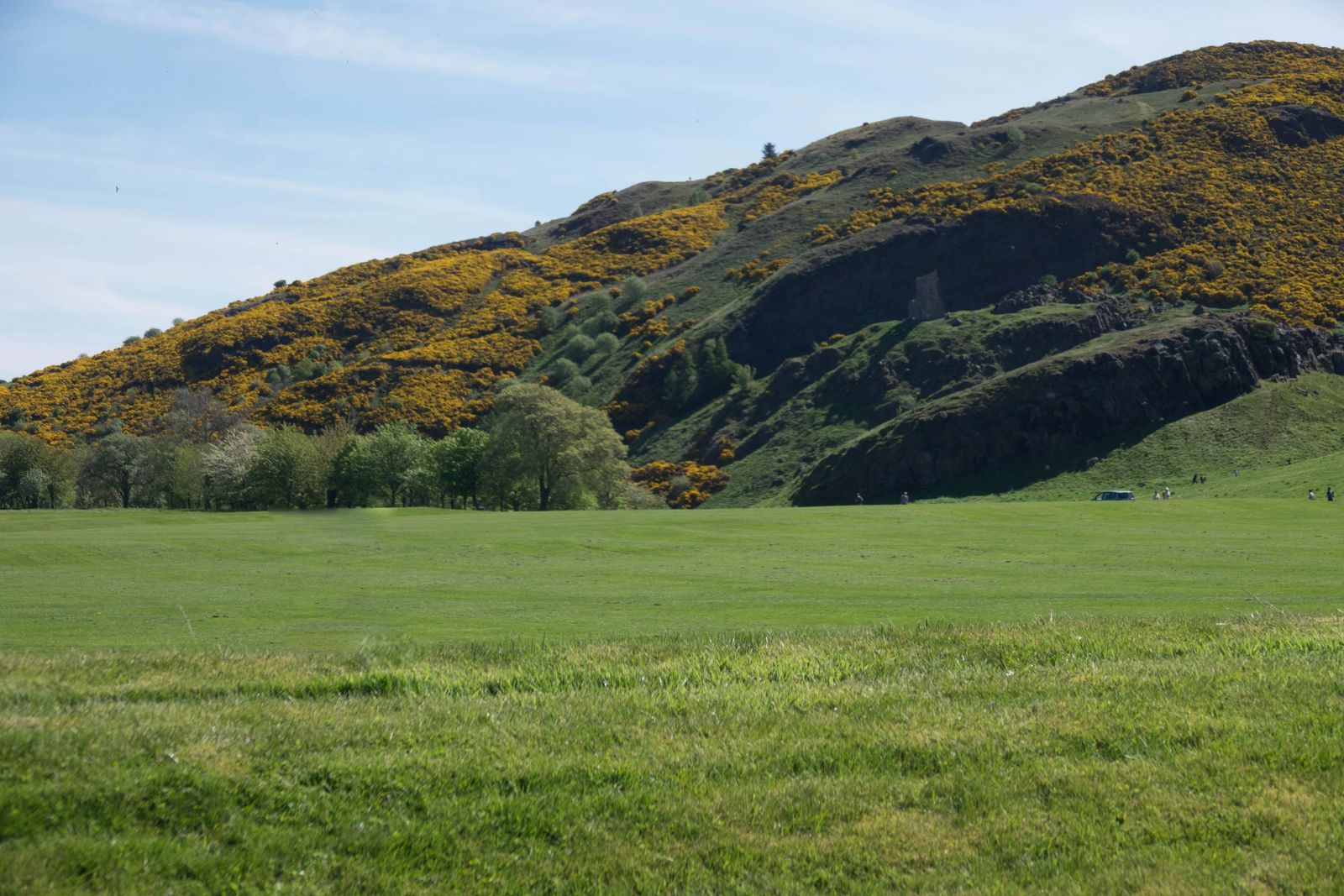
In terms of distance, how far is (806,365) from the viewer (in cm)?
12562

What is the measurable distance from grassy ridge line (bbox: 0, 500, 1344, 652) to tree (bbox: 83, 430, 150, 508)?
6328 cm

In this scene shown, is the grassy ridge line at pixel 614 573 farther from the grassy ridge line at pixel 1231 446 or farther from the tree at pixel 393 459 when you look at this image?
the tree at pixel 393 459

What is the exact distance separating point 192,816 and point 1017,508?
49.4 m

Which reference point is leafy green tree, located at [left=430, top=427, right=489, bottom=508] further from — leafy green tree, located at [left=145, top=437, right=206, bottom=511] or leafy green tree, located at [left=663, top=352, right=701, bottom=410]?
leafy green tree, located at [left=663, top=352, right=701, bottom=410]

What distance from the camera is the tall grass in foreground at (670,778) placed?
305 inches

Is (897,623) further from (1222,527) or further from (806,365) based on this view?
(806,365)

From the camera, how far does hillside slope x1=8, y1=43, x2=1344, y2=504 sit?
10081 cm

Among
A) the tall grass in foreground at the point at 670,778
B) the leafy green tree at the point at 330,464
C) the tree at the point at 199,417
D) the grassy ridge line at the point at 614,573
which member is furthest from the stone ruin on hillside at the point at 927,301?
the tall grass in foreground at the point at 670,778

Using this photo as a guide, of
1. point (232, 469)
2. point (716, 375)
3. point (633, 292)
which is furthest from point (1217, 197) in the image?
point (232, 469)

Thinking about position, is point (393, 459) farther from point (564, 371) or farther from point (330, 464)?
point (564, 371)

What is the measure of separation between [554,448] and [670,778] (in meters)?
77.6

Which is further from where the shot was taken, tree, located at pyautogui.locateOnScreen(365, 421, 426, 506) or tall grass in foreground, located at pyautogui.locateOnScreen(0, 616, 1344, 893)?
tree, located at pyautogui.locateOnScreen(365, 421, 426, 506)

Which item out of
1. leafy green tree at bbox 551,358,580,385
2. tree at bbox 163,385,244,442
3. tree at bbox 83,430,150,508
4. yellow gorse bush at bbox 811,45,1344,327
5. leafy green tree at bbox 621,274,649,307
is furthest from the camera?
leafy green tree at bbox 621,274,649,307

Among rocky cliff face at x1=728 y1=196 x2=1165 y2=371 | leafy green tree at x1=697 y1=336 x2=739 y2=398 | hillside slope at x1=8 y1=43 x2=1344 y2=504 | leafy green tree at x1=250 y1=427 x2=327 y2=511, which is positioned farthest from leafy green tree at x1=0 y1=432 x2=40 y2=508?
rocky cliff face at x1=728 y1=196 x2=1165 y2=371
